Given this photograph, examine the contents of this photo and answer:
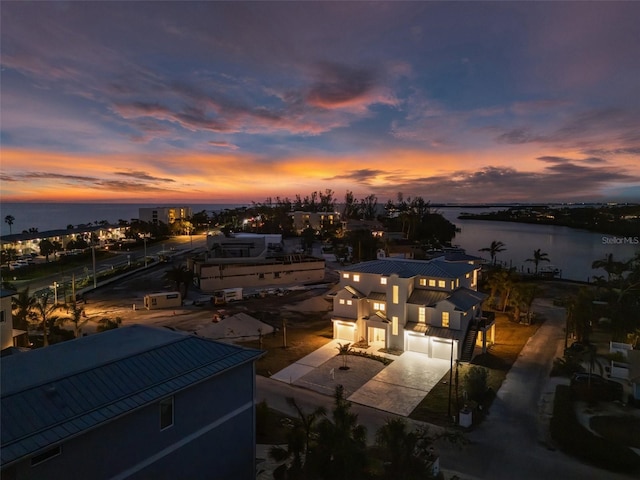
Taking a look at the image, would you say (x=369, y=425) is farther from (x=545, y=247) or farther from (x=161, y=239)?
(x=545, y=247)

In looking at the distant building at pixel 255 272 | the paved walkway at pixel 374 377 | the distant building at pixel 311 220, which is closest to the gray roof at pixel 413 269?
the paved walkway at pixel 374 377

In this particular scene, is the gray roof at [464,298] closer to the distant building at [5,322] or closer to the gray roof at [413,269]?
the gray roof at [413,269]

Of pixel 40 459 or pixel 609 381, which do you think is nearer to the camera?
pixel 40 459

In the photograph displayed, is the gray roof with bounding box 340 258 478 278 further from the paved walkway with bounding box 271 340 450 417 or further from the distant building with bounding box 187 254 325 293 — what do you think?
the distant building with bounding box 187 254 325 293

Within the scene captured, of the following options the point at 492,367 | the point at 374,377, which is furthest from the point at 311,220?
the point at 374,377

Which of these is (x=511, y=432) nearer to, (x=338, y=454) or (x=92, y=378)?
(x=338, y=454)

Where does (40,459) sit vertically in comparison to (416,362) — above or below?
above

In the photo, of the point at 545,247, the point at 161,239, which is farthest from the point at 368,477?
the point at 545,247
